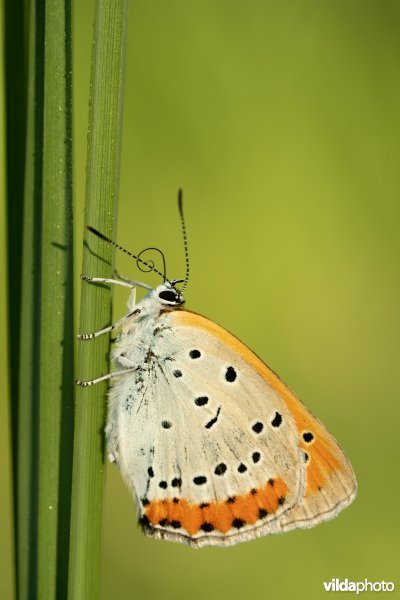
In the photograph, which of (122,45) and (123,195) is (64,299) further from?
(123,195)

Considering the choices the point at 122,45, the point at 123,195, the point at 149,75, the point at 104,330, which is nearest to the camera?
the point at 122,45

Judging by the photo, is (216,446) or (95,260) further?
(216,446)

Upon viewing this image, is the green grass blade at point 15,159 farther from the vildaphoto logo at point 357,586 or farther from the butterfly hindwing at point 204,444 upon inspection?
the vildaphoto logo at point 357,586

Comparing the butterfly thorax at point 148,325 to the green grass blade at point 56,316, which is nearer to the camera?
the green grass blade at point 56,316

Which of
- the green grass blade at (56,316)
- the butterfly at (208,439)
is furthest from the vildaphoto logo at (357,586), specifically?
the green grass blade at (56,316)

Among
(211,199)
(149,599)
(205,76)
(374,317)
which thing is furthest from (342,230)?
(149,599)

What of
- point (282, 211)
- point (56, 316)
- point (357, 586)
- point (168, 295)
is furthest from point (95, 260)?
point (282, 211)

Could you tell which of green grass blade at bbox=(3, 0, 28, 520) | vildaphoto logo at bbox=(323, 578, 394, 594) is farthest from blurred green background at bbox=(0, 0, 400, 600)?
green grass blade at bbox=(3, 0, 28, 520)

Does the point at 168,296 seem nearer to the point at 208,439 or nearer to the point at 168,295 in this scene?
the point at 168,295
